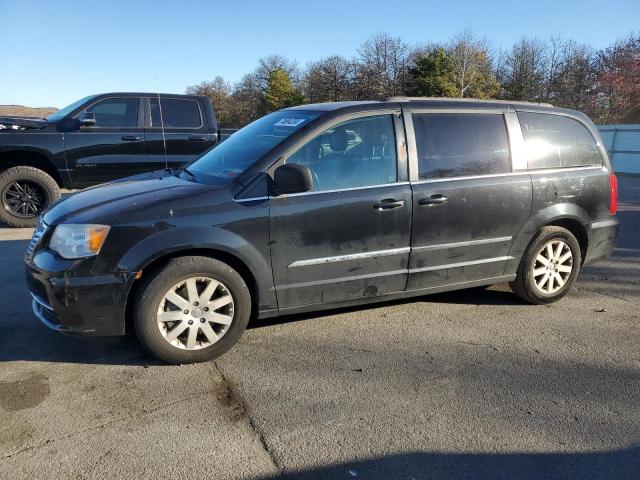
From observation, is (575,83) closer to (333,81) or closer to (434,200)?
(333,81)

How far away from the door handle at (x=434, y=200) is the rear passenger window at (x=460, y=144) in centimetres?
17

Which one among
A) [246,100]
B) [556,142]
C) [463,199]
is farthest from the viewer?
[246,100]

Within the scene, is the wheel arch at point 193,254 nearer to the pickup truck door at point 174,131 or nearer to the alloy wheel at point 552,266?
the alloy wheel at point 552,266

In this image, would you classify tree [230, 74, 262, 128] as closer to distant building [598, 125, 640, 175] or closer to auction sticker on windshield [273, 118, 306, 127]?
distant building [598, 125, 640, 175]

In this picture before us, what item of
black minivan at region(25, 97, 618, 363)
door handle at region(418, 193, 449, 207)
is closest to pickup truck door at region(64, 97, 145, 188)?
black minivan at region(25, 97, 618, 363)

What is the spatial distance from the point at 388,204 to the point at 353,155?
1.51ft

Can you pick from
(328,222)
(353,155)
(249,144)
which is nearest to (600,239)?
(353,155)

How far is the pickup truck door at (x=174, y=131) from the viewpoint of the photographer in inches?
328

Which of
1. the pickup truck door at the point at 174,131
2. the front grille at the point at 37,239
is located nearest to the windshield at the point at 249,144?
the front grille at the point at 37,239

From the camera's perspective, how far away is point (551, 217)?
4.61 m

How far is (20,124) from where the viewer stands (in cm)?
769

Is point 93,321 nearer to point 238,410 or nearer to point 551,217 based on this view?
point 238,410

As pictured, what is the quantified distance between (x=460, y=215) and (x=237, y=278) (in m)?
1.90

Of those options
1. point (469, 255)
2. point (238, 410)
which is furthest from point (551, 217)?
point (238, 410)
